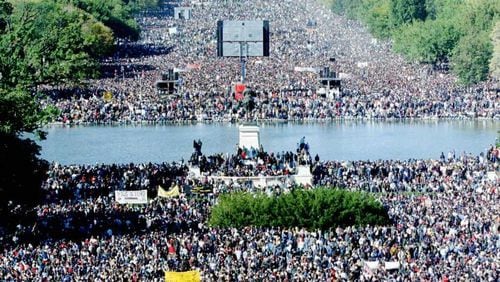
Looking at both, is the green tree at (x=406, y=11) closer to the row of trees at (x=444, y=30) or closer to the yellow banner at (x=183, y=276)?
the row of trees at (x=444, y=30)

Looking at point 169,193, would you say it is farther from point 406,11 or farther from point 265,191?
point 406,11

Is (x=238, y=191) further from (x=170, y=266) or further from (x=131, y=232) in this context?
(x=170, y=266)

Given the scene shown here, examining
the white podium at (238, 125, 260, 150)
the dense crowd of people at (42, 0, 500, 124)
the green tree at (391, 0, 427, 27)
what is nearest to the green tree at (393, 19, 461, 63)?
the dense crowd of people at (42, 0, 500, 124)

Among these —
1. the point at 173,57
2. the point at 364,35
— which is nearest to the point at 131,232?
the point at 173,57

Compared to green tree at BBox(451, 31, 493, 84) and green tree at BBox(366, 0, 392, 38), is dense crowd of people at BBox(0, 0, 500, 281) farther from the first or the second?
green tree at BBox(366, 0, 392, 38)

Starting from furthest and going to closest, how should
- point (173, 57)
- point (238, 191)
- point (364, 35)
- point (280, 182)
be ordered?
point (364, 35) → point (173, 57) → point (280, 182) → point (238, 191)

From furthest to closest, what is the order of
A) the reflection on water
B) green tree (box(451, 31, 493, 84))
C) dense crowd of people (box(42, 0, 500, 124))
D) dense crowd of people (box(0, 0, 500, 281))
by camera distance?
green tree (box(451, 31, 493, 84)) → dense crowd of people (box(42, 0, 500, 124)) → the reflection on water → dense crowd of people (box(0, 0, 500, 281))
